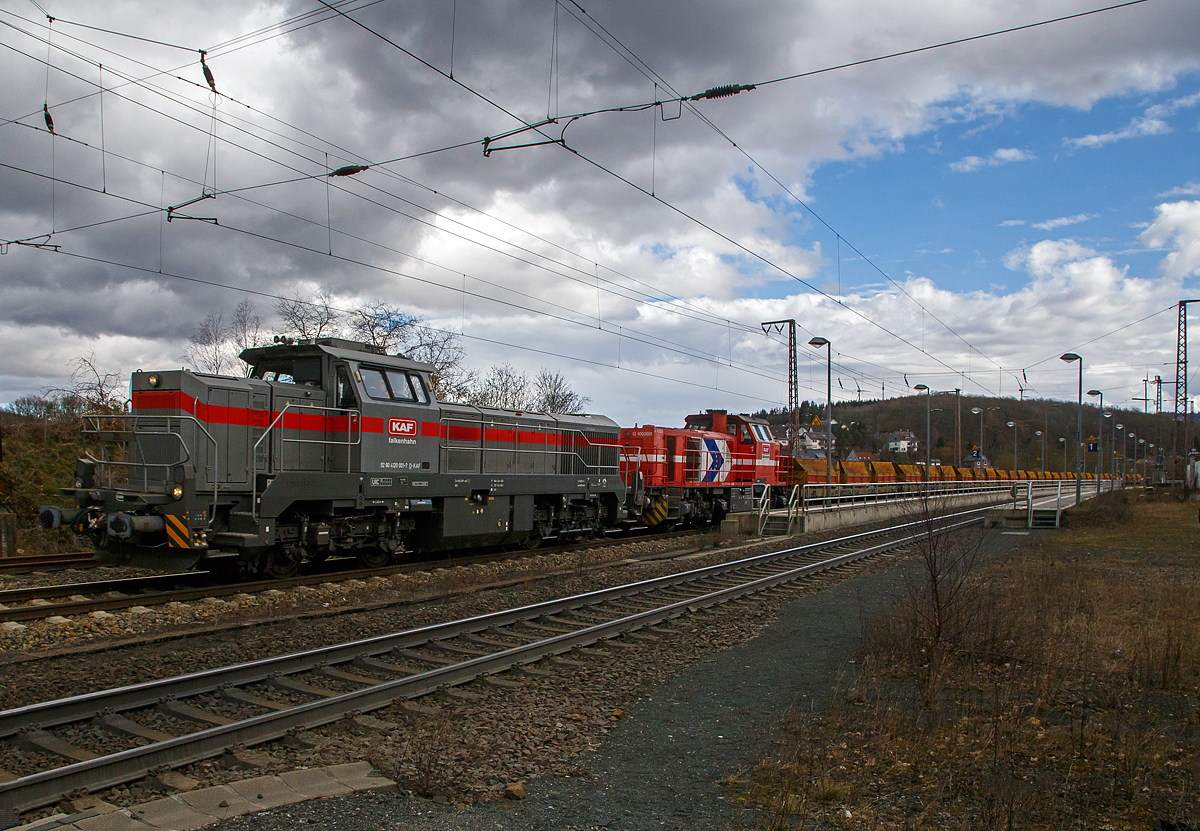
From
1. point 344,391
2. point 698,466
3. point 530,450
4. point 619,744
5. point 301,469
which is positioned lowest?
point 619,744

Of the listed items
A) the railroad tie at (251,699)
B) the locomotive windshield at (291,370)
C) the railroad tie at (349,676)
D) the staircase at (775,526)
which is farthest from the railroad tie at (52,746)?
the staircase at (775,526)

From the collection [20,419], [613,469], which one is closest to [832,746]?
[613,469]

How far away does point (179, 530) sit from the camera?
10258 mm

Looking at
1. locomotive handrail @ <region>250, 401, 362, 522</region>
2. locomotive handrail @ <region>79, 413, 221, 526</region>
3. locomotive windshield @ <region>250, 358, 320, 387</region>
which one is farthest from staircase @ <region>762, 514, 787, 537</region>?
locomotive handrail @ <region>79, 413, 221, 526</region>

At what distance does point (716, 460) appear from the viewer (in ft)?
80.8

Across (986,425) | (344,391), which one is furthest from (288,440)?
(986,425)

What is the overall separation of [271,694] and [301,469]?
653cm

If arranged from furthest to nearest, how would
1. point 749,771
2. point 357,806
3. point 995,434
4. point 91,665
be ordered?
1. point 995,434
2. point 91,665
3. point 749,771
4. point 357,806

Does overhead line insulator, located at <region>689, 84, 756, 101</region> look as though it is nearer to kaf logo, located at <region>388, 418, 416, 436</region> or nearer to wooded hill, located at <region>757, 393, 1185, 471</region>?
kaf logo, located at <region>388, 418, 416, 436</region>

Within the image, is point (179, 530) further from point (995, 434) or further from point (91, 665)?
point (995, 434)

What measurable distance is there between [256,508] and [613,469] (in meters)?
10.6

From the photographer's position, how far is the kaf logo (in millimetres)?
13250

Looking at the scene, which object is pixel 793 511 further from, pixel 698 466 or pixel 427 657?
pixel 427 657

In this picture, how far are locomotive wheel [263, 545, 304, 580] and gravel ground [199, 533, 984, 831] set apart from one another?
617cm
